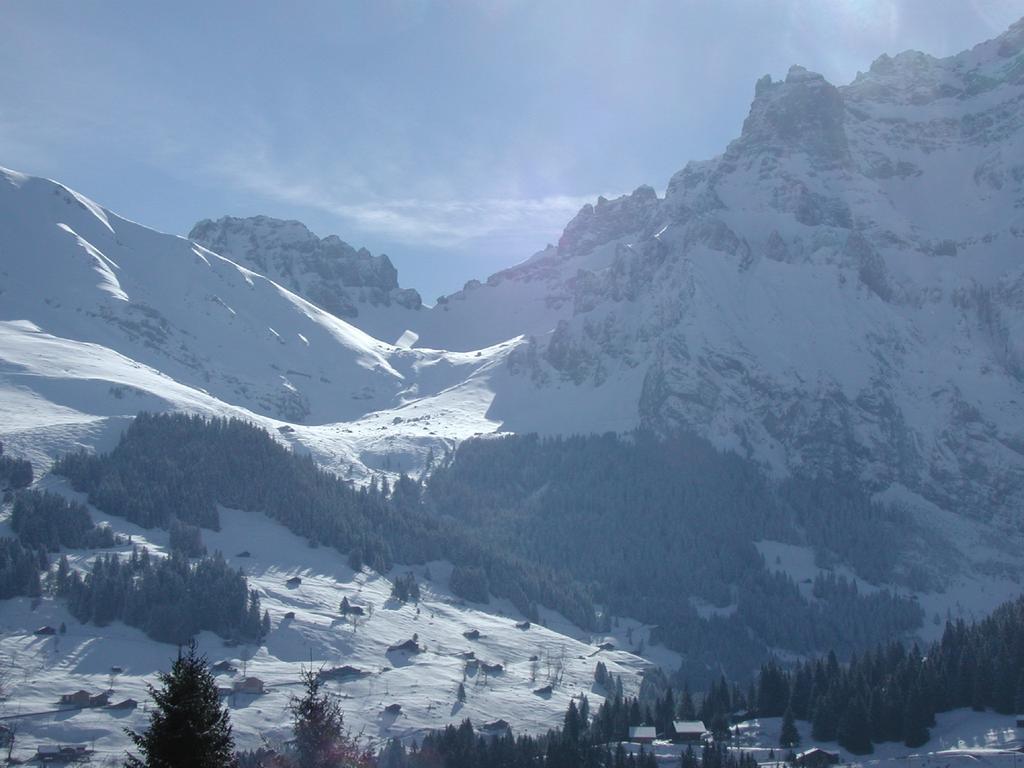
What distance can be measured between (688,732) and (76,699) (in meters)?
73.7

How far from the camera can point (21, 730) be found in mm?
141625

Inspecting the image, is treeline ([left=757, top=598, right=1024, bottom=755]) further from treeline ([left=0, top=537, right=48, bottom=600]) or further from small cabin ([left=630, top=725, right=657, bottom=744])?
treeline ([left=0, top=537, right=48, bottom=600])

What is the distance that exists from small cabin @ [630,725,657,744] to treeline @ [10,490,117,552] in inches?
3734

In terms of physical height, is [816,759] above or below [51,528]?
below

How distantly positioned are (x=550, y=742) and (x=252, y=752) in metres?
33.3

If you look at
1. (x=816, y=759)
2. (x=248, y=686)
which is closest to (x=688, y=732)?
(x=816, y=759)

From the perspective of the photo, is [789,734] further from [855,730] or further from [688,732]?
[688,732]

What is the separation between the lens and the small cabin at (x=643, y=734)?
143m

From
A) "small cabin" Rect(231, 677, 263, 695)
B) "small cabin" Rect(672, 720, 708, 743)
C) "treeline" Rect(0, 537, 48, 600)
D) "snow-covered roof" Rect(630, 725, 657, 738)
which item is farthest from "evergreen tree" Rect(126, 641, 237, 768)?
"treeline" Rect(0, 537, 48, 600)

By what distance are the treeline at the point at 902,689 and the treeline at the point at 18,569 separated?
102581mm

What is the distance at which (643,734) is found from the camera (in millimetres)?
144750

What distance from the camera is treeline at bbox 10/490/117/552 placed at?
19138 cm

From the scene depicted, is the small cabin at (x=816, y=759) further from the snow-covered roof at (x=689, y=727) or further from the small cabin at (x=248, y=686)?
the small cabin at (x=248, y=686)

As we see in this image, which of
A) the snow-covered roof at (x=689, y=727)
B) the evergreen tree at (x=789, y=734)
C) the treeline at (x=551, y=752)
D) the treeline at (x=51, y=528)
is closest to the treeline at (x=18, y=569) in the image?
the treeline at (x=51, y=528)
